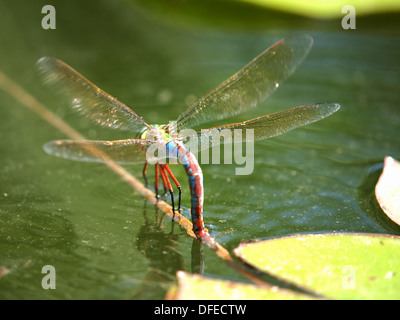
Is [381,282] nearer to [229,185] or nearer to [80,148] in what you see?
[229,185]

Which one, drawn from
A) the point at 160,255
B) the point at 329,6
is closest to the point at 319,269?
the point at 160,255

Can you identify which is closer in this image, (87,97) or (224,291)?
(224,291)

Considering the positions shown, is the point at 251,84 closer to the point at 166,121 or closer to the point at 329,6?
the point at 166,121

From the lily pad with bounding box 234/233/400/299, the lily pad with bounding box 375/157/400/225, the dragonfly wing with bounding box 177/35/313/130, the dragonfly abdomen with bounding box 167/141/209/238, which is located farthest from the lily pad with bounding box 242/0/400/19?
the lily pad with bounding box 234/233/400/299

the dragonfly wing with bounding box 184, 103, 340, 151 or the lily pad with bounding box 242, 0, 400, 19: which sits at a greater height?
the lily pad with bounding box 242, 0, 400, 19

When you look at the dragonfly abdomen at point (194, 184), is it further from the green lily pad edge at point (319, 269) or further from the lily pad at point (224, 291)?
the lily pad at point (224, 291)

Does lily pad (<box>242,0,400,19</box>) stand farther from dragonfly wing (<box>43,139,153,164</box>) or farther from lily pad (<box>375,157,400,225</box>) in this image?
dragonfly wing (<box>43,139,153,164</box>)

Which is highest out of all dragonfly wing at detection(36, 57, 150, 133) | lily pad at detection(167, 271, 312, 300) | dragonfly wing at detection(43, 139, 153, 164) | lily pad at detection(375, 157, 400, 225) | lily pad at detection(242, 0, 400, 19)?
lily pad at detection(242, 0, 400, 19)
